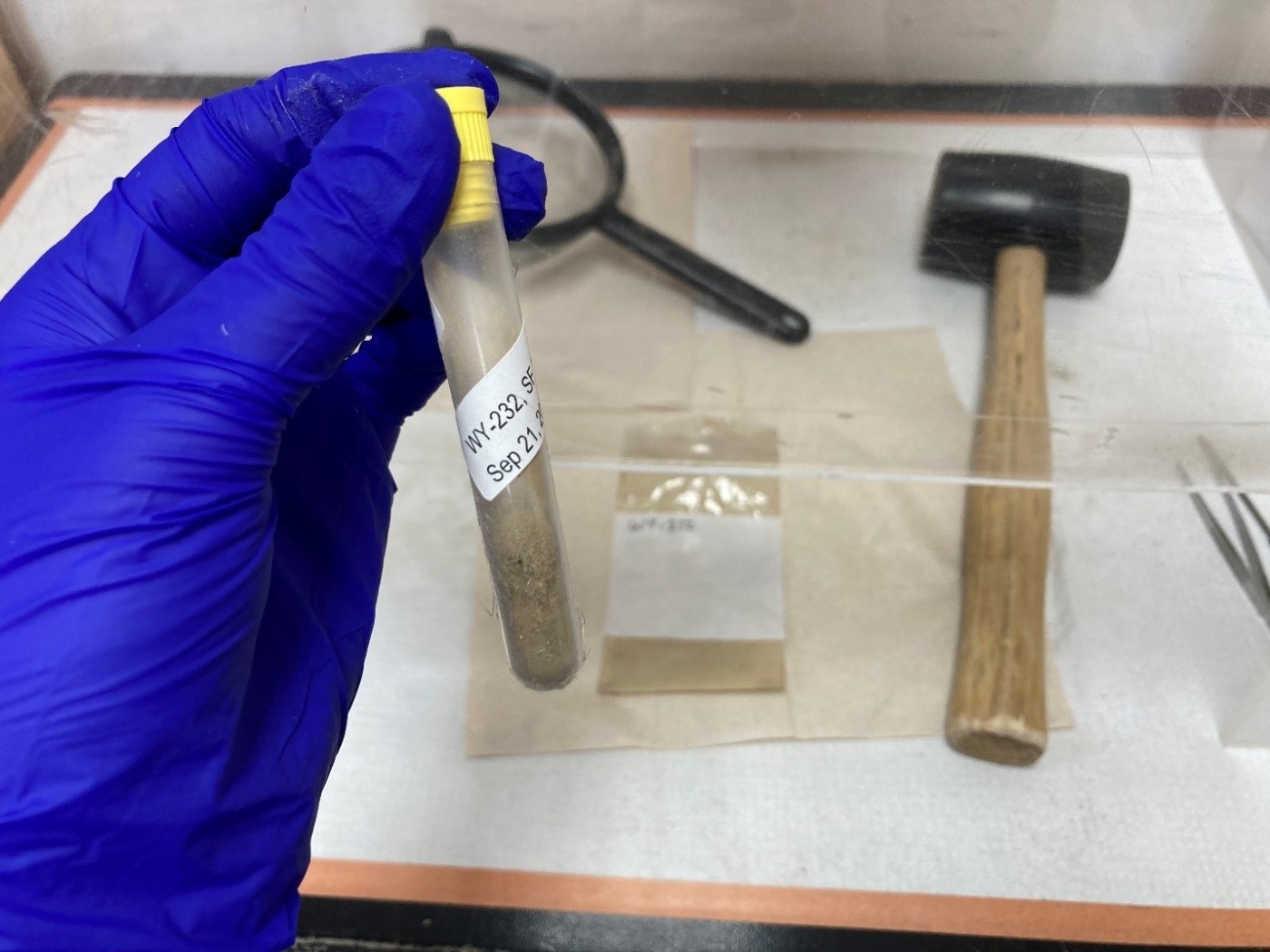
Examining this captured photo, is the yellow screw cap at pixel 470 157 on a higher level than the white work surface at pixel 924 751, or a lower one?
higher

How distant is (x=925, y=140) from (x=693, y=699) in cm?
51

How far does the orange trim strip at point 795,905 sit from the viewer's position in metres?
0.64

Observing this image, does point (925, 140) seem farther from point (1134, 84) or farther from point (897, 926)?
point (897, 926)

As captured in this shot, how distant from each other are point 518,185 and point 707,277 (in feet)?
A: 1.30

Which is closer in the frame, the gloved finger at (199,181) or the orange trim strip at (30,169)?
the gloved finger at (199,181)

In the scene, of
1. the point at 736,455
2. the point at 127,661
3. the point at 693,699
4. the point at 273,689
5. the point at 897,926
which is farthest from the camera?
the point at 736,455

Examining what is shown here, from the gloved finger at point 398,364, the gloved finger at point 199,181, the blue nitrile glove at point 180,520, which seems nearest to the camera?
the blue nitrile glove at point 180,520

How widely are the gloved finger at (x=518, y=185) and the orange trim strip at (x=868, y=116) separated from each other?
356 millimetres

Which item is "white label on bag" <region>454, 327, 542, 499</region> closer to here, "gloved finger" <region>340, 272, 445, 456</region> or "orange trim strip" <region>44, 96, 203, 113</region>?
"gloved finger" <region>340, 272, 445, 456</region>

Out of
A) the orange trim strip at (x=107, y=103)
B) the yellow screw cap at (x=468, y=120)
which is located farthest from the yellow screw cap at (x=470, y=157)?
the orange trim strip at (x=107, y=103)

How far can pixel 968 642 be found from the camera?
0.73 metres

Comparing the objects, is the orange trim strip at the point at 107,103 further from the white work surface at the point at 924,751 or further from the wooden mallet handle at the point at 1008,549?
the wooden mallet handle at the point at 1008,549

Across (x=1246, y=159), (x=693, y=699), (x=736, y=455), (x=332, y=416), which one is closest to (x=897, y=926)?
(x=693, y=699)


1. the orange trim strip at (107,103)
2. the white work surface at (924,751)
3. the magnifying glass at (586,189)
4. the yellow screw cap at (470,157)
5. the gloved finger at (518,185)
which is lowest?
the white work surface at (924,751)
